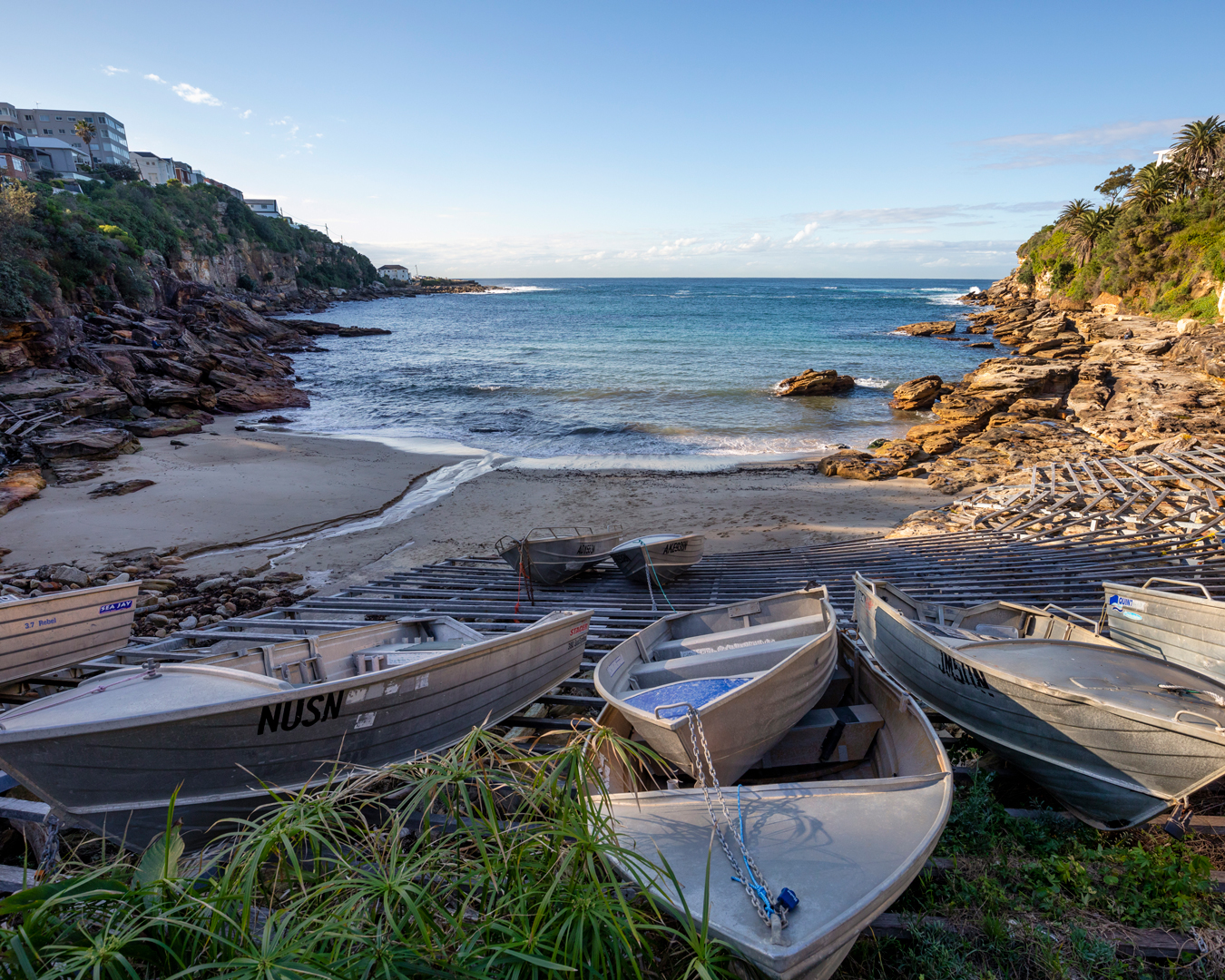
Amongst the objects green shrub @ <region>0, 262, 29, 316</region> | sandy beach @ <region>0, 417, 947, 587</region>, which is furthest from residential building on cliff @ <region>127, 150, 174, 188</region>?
sandy beach @ <region>0, 417, 947, 587</region>

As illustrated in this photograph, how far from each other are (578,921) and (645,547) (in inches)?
266

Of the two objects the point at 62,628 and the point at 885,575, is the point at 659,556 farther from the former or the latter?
the point at 62,628

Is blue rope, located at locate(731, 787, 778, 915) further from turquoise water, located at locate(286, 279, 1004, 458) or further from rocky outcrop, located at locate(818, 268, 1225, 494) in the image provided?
turquoise water, located at locate(286, 279, 1004, 458)

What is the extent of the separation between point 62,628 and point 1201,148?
7202 cm

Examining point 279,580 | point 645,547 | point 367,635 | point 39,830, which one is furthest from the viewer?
point 279,580

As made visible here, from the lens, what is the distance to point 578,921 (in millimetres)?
2215

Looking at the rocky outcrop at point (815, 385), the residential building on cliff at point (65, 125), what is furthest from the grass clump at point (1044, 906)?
the residential building on cliff at point (65, 125)

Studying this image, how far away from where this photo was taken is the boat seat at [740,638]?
567 centimetres

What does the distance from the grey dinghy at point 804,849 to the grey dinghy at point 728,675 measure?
0.47 meters

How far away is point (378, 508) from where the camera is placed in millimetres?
15695

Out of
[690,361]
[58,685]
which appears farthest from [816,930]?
[690,361]

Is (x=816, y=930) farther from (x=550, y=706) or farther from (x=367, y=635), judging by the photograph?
(x=367, y=635)

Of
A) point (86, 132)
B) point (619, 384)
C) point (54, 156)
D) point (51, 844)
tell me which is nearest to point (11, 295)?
point (619, 384)

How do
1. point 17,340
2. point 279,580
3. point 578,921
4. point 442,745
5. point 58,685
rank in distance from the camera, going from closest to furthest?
point 578,921 → point 442,745 → point 58,685 → point 279,580 → point 17,340
